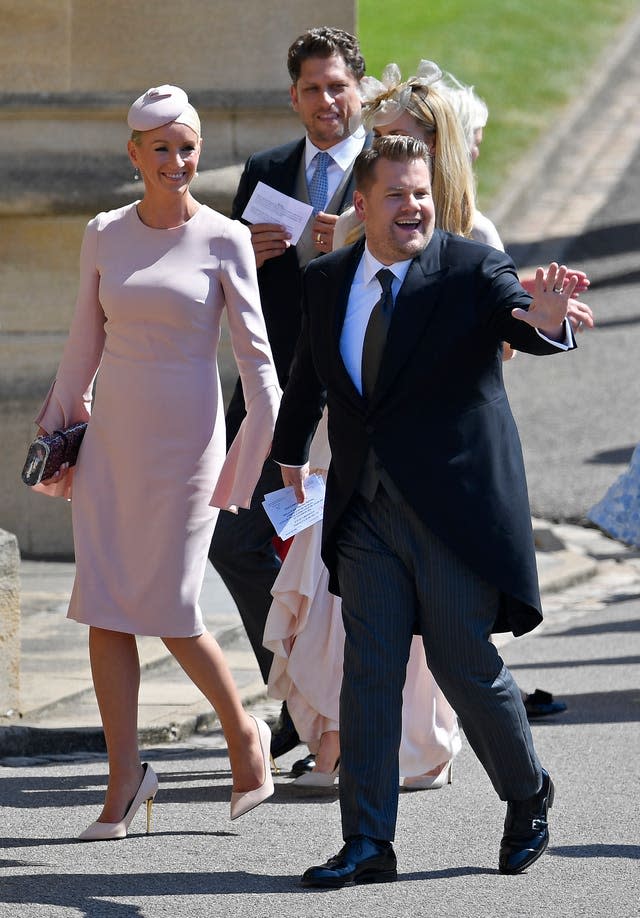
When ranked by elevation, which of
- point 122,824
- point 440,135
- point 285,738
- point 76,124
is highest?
point 440,135

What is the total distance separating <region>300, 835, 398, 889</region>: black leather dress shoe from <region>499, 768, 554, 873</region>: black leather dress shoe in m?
0.31

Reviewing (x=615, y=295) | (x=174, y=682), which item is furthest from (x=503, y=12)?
(x=174, y=682)

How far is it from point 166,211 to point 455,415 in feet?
3.51

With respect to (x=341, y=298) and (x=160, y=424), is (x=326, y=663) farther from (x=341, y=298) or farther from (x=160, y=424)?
(x=341, y=298)

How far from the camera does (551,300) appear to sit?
4.65m

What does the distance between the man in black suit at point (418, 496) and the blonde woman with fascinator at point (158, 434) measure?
429mm

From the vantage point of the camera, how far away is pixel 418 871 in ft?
16.6

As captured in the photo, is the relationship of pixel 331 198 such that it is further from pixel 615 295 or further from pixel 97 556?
pixel 615 295

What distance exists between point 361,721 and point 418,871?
1.53ft

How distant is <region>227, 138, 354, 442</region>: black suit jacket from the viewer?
630cm

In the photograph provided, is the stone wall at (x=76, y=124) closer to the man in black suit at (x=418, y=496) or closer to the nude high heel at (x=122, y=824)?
the nude high heel at (x=122, y=824)

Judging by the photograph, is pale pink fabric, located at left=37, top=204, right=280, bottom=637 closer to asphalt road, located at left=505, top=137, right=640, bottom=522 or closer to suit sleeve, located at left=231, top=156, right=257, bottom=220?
suit sleeve, located at left=231, top=156, right=257, bottom=220

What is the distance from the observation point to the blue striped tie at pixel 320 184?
6.28 m

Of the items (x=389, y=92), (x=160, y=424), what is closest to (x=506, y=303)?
(x=160, y=424)
